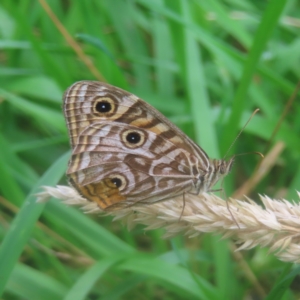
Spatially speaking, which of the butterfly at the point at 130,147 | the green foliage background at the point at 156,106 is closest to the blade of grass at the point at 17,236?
the green foliage background at the point at 156,106

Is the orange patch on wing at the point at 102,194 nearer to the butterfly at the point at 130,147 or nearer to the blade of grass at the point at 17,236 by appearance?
the butterfly at the point at 130,147

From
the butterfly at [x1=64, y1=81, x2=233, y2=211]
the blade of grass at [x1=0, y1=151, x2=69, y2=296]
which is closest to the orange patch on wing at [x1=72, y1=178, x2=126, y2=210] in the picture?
the butterfly at [x1=64, y1=81, x2=233, y2=211]

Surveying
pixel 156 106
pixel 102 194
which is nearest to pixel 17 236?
pixel 102 194

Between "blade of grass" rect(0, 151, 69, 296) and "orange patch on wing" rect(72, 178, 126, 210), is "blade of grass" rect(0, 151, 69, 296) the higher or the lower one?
the lower one

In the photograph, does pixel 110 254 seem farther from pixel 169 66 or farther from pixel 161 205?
pixel 169 66

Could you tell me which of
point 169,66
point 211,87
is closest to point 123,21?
point 169,66

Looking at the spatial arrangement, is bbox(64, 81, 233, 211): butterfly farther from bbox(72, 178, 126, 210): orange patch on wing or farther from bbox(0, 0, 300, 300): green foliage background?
bbox(0, 0, 300, 300): green foliage background
